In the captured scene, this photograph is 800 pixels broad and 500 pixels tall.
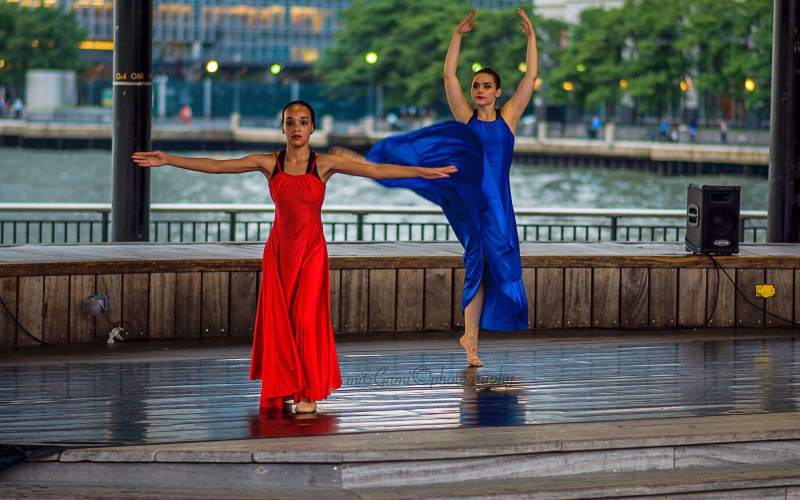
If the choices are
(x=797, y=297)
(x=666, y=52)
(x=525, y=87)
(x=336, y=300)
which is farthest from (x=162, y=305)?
(x=666, y=52)

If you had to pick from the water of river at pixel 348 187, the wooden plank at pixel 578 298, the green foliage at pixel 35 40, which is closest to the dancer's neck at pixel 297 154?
the wooden plank at pixel 578 298

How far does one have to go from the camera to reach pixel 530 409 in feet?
25.6

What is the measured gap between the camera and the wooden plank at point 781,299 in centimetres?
1169

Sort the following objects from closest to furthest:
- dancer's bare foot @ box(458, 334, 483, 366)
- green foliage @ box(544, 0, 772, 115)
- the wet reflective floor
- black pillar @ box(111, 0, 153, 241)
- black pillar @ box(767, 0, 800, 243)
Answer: the wet reflective floor < dancer's bare foot @ box(458, 334, 483, 366) < black pillar @ box(111, 0, 153, 241) < black pillar @ box(767, 0, 800, 243) < green foliage @ box(544, 0, 772, 115)

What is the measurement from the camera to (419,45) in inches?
4301

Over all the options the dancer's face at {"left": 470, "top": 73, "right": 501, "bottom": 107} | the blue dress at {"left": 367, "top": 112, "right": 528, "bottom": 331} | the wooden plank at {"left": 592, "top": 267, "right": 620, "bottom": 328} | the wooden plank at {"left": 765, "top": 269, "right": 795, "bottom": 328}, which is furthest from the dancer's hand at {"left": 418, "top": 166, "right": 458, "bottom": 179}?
the wooden plank at {"left": 765, "top": 269, "right": 795, "bottom": 328}

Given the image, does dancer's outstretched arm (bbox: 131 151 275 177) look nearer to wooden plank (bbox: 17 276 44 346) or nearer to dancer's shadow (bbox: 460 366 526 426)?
dancer's shadow (bbox: 460 366 526 426)

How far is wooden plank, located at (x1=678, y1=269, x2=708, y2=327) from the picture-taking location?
11.6 meters

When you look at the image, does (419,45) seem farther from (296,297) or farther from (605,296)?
(296,297)

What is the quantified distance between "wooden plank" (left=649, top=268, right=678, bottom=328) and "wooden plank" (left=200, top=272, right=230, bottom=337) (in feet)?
11.0

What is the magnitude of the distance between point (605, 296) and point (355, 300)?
6.56 ft

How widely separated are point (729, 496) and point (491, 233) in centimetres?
281

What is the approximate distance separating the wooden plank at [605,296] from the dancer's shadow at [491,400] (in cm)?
244

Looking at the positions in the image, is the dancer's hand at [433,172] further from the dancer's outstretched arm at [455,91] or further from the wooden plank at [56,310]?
the wooden plank at [56,310]
